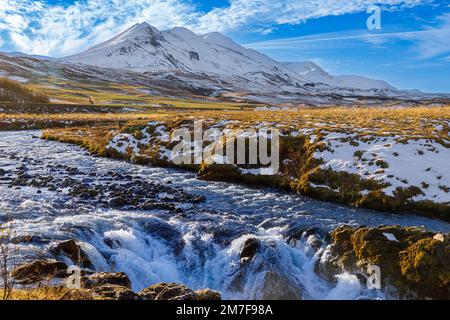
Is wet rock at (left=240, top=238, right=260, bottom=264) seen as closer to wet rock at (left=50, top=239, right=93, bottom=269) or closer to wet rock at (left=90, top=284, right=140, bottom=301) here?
wet rock at (left=50, top=239, right=93, bottom=269)

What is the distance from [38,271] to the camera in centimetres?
855

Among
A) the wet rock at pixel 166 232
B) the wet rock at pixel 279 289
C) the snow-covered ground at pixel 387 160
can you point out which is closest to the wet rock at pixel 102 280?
the wet rock at pixel 166 232

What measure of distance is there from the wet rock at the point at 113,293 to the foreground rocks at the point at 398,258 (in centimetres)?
654

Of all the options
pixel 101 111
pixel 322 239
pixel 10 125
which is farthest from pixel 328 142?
pixel 101 111

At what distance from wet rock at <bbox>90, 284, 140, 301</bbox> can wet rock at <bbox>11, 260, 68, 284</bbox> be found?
5.39 ft

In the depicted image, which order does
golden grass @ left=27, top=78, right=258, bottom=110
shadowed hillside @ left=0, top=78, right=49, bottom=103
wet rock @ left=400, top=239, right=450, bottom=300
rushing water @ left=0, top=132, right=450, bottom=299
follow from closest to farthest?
wet rock @ left=400, top=239, right=450, bottom=300, rushing water @ left=0, top=132, right=450, bottom=299, shadowed hillside @ left=0, top=78, right=49, bottom=103, golden grass @ left=27, top=78, right=258, bottom=110

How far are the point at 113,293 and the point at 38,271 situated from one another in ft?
9.57

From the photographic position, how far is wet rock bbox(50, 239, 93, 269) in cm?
1055

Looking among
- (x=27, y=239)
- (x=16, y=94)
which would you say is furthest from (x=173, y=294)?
(x=16, y=94)

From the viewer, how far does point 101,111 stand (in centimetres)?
7950

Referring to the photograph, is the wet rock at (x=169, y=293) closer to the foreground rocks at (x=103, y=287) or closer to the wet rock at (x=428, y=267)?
the foreground rocks at (x=103, y=287)

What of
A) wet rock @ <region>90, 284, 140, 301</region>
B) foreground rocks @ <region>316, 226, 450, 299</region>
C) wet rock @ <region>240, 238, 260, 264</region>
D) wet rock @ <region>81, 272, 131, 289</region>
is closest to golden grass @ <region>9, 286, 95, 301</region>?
wet rock @ <region>90, 284, 140, 301</region>

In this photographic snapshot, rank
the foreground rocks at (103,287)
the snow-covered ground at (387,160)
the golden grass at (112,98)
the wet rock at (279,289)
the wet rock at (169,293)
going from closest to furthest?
the foreground rocks at (103,287) → the wet rock at (169,293) → the wet rock at (279,289) → the snow-covered ground at (387,160) → the golden grass at (112,98)

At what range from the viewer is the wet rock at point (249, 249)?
1160 cm
